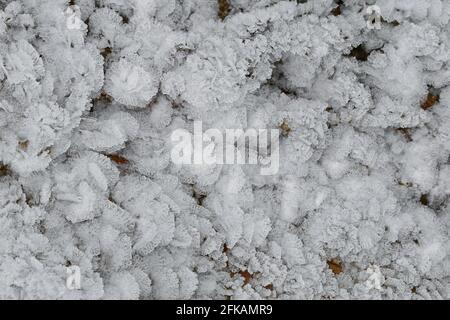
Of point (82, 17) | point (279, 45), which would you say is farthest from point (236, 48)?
point (82, 17)

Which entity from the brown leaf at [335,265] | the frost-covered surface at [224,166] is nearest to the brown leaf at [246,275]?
the frost-covered surface at [224,166]

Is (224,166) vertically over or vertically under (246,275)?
over

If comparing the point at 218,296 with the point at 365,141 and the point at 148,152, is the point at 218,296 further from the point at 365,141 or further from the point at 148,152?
the point at 365,141

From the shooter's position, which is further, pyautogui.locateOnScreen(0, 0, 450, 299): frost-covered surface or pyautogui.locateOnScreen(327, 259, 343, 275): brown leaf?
pyautogui.locateOnScreen(327, 259, 343, 275): brown leaf

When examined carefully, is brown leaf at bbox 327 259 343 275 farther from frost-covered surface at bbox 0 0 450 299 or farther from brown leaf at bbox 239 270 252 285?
brown leaf at bbox 239 270 252 285

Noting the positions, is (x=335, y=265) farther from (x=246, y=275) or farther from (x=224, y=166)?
(x=224, y=166)

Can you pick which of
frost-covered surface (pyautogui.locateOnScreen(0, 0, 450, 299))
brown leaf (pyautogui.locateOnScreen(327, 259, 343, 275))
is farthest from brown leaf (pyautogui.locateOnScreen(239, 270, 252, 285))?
brown leaf (pyautogui.locateOnScreen(327, 259, 343, 275))

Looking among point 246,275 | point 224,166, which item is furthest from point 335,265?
point 224,166

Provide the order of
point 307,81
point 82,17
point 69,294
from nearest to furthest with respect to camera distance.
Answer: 1. point 69,294
2. point 82,17
3. point 307,81
